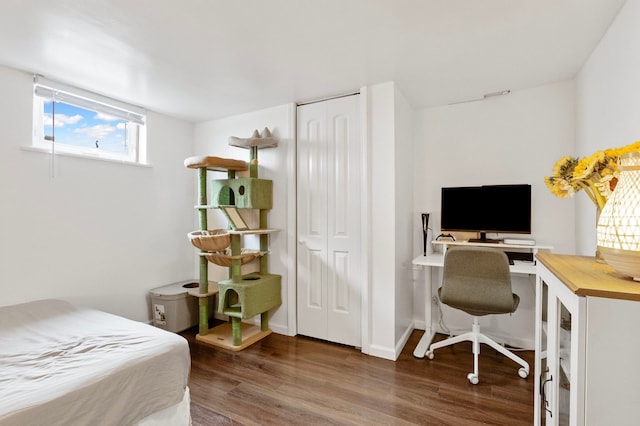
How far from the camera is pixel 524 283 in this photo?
8.79 ft

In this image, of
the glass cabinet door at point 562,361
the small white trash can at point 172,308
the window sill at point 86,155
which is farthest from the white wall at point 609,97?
the window sill at point 86,155

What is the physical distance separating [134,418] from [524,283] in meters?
3.04

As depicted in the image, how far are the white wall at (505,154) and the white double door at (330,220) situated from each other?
2.70 feet

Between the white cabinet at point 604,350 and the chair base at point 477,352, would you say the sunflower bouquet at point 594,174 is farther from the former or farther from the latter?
the chair base at point 477,352

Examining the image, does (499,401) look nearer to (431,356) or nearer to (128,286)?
(431,356)

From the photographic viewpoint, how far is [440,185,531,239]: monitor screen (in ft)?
8.23

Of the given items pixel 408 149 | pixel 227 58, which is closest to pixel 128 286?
pixel 227 58

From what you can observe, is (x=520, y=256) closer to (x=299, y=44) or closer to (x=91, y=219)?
(x=299, y=44)

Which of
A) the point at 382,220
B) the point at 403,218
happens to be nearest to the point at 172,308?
the point at 382,220

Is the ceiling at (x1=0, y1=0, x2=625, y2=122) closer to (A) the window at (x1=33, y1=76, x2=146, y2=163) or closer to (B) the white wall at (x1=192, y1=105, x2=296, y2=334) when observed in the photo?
(A) the window at (x1=33, y1=76, x2=146, y2=163)

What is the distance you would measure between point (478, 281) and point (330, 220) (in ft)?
4.35

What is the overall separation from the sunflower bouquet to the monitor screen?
1487 millimetres

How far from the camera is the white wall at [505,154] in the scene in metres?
2.54

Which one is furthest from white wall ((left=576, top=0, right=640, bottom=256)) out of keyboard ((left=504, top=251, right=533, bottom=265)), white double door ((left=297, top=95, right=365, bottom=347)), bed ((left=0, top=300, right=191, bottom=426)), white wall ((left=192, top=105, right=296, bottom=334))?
bed ((left=0, top=300, right=191, bottom=426))
